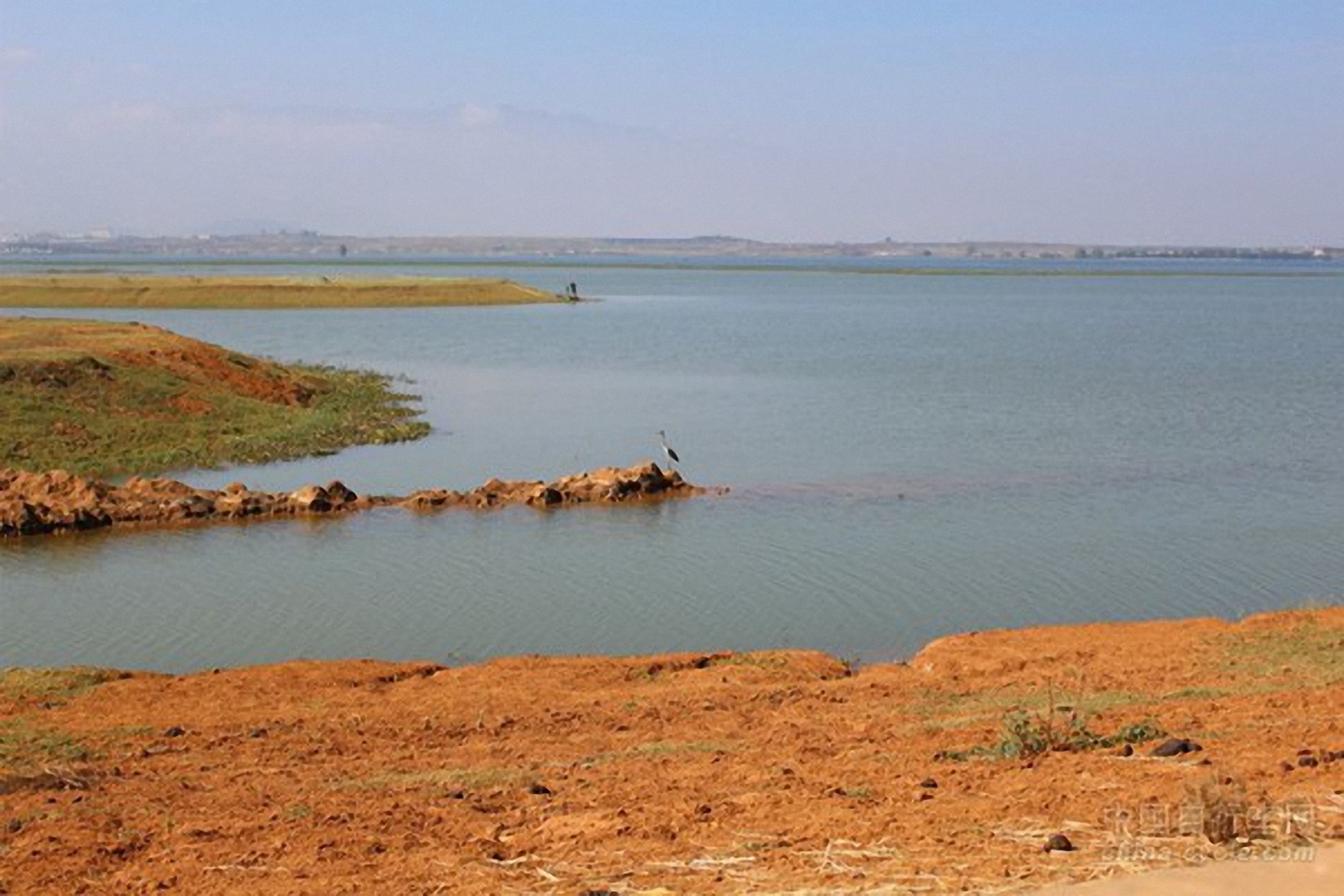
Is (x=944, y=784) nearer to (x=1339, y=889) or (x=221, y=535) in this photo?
(x=1339, y=889)

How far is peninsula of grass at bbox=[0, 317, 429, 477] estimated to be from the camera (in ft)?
121

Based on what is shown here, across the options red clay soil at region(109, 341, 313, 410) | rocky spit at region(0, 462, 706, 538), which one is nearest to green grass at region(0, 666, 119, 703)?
rocky spit at region(0, 462, 706, 538)

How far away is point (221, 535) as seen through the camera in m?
28.6

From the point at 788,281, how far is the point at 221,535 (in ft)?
568

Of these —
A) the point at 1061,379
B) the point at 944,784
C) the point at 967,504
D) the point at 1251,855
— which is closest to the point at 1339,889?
the point at 1251,855

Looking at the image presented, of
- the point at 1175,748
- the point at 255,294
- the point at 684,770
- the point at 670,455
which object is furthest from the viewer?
the point at 255,294

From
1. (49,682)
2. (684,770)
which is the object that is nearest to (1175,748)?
(684,770)

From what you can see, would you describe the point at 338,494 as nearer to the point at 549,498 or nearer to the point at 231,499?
the point at 231,499

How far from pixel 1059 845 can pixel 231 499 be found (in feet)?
80.1

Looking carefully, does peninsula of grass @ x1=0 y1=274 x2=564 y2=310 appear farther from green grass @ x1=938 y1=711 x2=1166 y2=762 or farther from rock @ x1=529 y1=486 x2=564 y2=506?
green grass @ x1=938 y1=711 x2=1166 y2=762

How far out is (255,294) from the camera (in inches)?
4272

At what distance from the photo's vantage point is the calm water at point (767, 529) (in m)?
21.9

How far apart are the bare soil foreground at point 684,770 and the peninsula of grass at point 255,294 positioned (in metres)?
85.8

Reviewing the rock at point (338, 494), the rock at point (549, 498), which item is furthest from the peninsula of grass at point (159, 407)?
the rock at point (549, 498)
